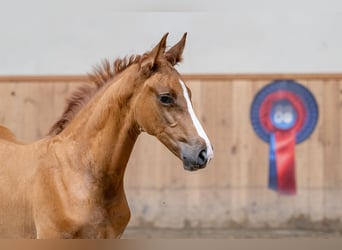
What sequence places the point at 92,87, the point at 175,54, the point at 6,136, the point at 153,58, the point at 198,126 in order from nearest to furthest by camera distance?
the point at 198,126 < the point at 153,58 < the point at 175,54 < the point at 92,87 < the point at 6,136

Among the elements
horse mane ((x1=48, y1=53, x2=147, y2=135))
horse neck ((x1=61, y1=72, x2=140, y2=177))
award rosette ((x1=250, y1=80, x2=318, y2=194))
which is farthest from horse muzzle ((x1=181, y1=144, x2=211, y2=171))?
award rosette ((x1=250, y1=80, x2=318, y2=194))

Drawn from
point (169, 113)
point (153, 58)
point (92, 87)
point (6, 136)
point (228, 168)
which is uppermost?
point (153, 58)

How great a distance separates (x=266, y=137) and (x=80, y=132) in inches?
184

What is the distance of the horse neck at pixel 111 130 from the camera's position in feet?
13.8

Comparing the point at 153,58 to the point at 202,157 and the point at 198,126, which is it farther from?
the point at 202,157

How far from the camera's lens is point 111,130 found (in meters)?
4.24

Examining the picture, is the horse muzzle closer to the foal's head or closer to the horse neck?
the foal's head

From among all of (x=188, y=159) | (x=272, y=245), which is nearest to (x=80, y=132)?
(x=188, y=159)

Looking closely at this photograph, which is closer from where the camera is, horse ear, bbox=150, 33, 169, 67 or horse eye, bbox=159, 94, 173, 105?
horse eye, bbox=159, 94, 173, 105

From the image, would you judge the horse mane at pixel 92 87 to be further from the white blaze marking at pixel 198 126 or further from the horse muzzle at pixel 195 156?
the horse muzzle at pixel 195 156

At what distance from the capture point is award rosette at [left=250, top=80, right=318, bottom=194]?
8617 millimetres

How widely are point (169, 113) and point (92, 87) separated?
0.67 metres

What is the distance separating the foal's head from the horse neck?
0.08m

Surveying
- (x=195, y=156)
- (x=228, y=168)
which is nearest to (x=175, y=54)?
(x=195, y=156)
